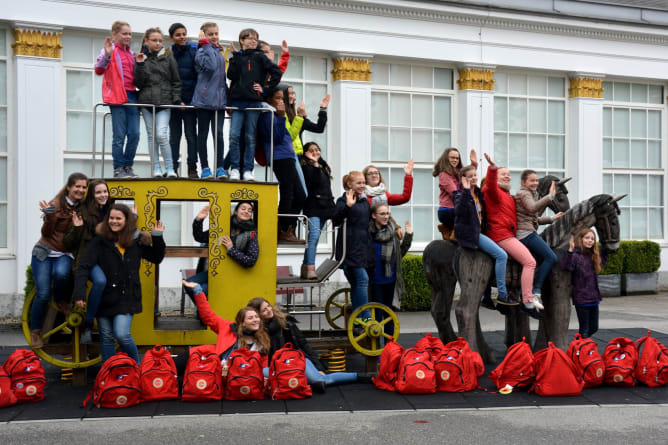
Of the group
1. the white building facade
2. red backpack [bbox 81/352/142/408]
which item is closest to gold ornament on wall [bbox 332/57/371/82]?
the white building facade

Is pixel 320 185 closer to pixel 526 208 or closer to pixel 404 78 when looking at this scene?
pixel 526 208

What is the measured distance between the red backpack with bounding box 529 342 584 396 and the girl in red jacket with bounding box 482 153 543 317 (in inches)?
41.3

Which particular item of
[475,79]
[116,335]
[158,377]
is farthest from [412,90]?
[158,377]

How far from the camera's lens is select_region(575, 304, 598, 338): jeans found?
8969 mm

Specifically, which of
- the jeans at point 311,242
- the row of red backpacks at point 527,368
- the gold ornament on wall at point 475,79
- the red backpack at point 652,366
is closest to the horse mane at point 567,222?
the row of red backpacks at point 527,368

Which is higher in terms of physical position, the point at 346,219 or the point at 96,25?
the point at 96,25

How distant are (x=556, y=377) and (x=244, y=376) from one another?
2974 mm

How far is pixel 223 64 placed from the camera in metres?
8.49

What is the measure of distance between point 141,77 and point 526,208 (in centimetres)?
446

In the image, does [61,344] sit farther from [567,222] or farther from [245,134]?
[567,222]

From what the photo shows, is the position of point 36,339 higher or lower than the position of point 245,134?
lower

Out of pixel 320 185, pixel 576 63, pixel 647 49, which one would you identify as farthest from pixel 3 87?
pixel 647 49

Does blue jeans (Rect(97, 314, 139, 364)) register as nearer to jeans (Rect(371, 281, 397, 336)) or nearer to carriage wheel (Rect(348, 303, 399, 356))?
carriage wheel (Rect(348, 303, 399, 356))

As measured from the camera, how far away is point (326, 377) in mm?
7828
